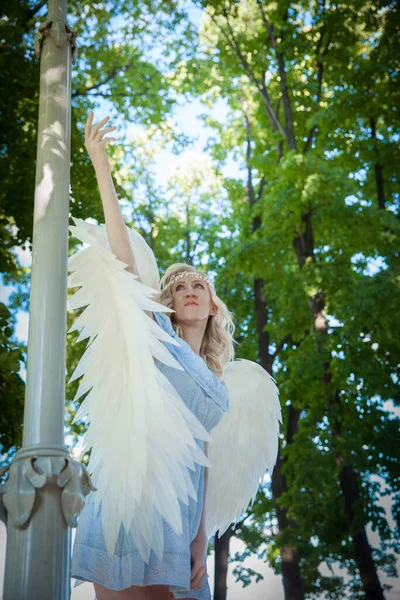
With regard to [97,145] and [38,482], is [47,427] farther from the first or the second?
[97,145]

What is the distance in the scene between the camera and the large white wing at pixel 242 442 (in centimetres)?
415

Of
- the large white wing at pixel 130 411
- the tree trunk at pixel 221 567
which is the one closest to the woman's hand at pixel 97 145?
the large white wing at pixel 130 411

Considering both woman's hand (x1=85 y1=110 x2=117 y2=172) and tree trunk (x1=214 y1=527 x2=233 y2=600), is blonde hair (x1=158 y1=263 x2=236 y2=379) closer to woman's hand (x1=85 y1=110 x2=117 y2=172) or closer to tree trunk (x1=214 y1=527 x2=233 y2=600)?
woman's hand (x1=85 y1=110 x2=117 y2=172)

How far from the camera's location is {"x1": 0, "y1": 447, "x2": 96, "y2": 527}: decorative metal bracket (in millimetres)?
1918

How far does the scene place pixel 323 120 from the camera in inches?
476

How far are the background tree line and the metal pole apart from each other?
4.69m

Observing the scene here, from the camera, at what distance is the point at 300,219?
11.8m

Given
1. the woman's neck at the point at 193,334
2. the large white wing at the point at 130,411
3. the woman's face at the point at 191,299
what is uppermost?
the woman's face at the point at 191,299

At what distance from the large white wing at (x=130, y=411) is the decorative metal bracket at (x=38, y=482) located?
86cm

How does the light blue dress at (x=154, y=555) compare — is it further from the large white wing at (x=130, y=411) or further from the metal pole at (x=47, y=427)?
the metal pole at (x=47, y=427)

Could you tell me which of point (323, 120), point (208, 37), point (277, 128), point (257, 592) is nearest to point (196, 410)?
point (323, 120)

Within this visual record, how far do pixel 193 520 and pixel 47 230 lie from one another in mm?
A: 1513

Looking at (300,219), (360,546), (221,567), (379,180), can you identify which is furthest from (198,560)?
(221,567)

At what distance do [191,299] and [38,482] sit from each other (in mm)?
1857
